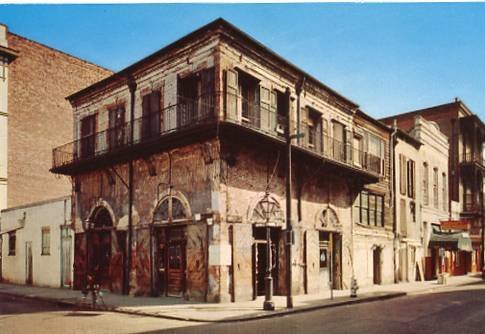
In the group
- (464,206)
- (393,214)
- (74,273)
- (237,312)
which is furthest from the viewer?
(464,206)

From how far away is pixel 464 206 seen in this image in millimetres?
38844

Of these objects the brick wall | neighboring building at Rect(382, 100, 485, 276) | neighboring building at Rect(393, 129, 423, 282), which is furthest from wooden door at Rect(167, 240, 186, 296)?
neighboring building at Rect(382, 100, 485, 276)

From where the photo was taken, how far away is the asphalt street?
10.4 m

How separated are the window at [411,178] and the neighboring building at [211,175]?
7.11 m

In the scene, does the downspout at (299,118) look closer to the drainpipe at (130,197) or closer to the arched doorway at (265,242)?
the arched doorway at (265,242)

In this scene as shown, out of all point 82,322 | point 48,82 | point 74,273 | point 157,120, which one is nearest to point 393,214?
point 157,120

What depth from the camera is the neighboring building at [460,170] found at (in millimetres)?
34625

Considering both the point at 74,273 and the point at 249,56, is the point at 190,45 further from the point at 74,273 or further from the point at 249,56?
the point at 74,273

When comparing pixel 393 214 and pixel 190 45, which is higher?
pixel 190 45

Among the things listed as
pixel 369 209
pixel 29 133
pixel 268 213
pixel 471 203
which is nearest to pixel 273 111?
pixel 268 213

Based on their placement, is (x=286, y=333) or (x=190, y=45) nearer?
(x=286, y=333)

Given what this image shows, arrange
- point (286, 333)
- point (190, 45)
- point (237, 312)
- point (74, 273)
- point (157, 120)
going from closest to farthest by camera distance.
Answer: point (286, 333), point (237, 312), point (190, 45), point (157, 120), point (74, 273)

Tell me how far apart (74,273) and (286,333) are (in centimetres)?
1411

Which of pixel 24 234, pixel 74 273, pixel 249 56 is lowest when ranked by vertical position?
pixel 74 273
